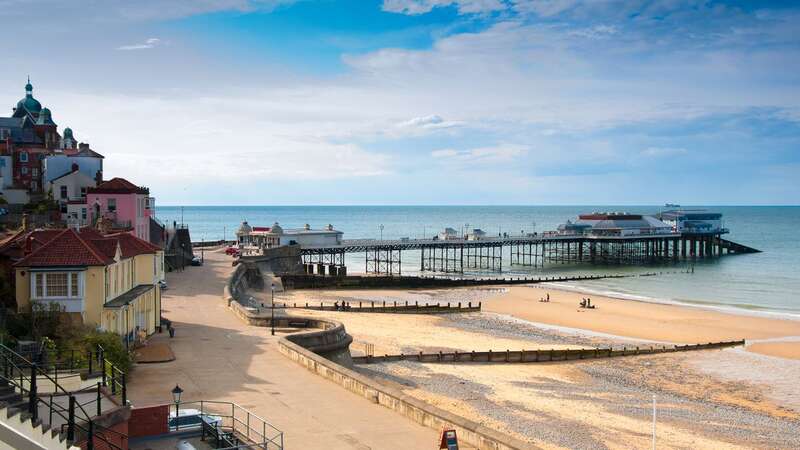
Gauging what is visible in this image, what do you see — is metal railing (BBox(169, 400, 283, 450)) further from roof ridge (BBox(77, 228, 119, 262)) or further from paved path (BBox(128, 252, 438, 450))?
roof ridge (BBox(77, 228, 119, 262))

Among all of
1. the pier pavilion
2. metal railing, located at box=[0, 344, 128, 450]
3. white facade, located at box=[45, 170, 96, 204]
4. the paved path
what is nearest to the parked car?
the paved path

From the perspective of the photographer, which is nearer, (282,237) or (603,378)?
(603,378)

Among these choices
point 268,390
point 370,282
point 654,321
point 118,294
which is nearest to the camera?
point 268,390

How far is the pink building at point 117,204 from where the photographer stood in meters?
46.7

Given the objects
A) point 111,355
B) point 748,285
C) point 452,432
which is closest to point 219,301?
point 111,355

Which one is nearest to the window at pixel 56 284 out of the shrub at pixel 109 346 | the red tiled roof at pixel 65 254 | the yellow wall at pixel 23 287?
the red tiled roof at pixel 65 254

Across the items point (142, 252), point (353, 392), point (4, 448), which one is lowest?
point (353, 392)

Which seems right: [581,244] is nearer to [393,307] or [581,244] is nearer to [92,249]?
[393,307]

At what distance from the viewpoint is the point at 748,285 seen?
78938 millimetres

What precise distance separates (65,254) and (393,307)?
3379 centimetres

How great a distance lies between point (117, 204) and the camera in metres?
47.7

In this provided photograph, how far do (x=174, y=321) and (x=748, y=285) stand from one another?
6512 cm

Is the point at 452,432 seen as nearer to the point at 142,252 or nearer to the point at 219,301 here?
the point at 142,252

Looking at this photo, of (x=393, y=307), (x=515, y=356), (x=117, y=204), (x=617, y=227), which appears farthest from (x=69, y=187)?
(x=617, y=227)
